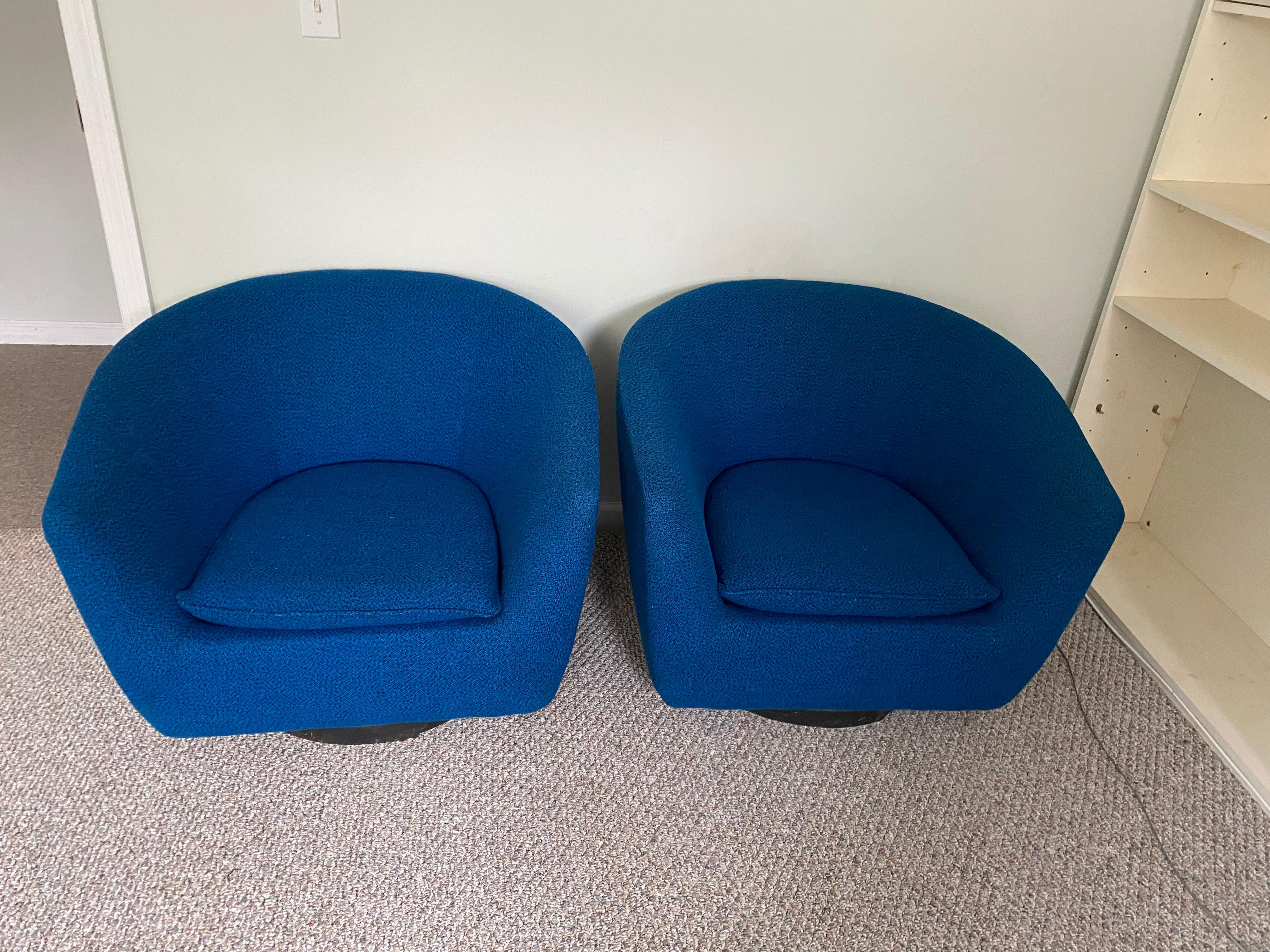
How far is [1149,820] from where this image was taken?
1.59 m

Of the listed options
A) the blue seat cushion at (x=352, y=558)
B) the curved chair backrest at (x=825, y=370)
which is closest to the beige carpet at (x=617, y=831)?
the blue seat cushion at (x=352, y=558)

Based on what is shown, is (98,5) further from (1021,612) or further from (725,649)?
(1021,612)

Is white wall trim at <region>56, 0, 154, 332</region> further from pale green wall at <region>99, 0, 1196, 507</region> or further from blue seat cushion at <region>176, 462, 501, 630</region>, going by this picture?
blue seat cushion at <region>176, 462, 501, 630</region>

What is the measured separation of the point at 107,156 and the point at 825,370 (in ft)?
4.86

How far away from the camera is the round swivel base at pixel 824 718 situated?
1754 mm

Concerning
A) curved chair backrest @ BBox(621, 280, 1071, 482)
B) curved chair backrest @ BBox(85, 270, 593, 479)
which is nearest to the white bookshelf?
curved chair backrest @ BBox(621, 280, 1071, 482)

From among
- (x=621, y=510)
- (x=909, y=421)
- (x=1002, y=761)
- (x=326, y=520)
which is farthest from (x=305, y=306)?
(x=1002, y=761)

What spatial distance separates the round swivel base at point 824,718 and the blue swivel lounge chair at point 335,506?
0.51 m

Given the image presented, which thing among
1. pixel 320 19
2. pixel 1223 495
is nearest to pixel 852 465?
pixel 1223 495

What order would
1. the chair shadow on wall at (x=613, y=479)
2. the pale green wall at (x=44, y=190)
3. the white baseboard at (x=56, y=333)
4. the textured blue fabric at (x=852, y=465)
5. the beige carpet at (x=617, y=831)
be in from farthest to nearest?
the white baseboard at (x=56, y=333) < the pale green wall at (x=44, y=190) < the chair shadow on wall at (x=613, y=479) < the textured blue fabric at (x=852, y=465) < the beige carpet at (x=617, y=831)

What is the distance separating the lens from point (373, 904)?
1382mm

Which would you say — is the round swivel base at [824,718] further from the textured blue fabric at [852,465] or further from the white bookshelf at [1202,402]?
the white bookshelf at [1202,402]

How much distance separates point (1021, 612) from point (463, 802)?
3.36 ft

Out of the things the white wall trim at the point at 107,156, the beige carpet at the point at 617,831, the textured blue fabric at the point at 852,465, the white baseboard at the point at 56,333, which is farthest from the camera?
the white baseboard at the point at 56,333
